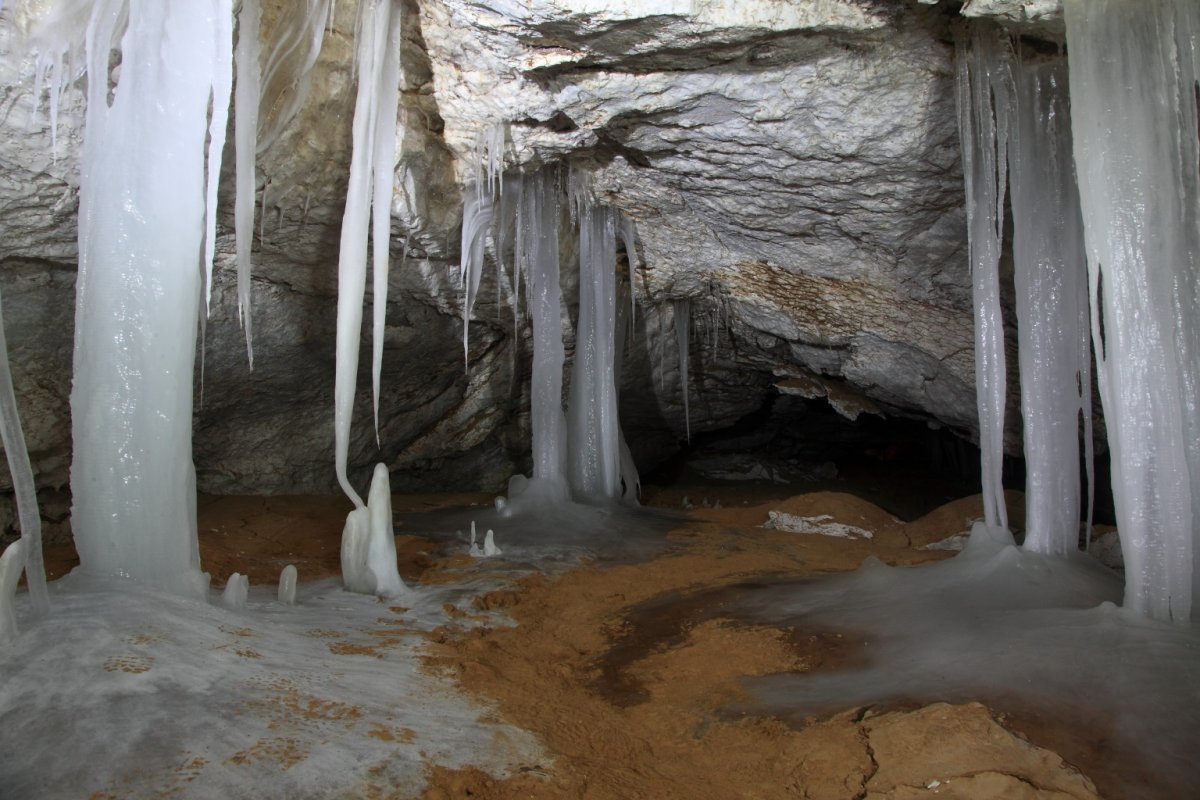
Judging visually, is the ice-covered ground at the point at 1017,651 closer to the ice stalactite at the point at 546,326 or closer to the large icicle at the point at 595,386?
the ice stalactite at the point at 546,326

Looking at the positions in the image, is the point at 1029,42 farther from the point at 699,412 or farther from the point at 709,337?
the point at 699,412

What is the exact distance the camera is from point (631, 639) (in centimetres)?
432

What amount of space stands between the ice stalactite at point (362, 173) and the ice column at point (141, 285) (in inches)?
33.8

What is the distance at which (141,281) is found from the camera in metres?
3.91

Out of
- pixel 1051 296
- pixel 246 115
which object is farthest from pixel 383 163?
pixel 1051 296

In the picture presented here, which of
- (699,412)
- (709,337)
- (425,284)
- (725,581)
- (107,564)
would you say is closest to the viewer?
(107,564)

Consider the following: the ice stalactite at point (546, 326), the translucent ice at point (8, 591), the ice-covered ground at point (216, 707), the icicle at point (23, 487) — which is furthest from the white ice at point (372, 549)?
the ice stalactite at point (546, 326)

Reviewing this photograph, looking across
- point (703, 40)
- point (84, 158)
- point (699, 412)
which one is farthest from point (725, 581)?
point (699, 412)

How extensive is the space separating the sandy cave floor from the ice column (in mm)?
610

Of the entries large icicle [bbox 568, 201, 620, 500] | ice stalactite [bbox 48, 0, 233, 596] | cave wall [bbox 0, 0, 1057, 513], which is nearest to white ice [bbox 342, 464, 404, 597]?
ice stalactite [bbox 48, 0, 233, 596]

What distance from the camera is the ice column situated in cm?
384

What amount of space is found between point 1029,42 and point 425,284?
173 inches

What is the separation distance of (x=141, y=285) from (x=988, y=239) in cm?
433

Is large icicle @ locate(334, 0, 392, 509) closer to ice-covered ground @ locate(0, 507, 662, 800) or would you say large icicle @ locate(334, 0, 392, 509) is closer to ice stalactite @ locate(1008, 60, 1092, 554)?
ice-covered ground @ locate(0, 507, 662, 800)
